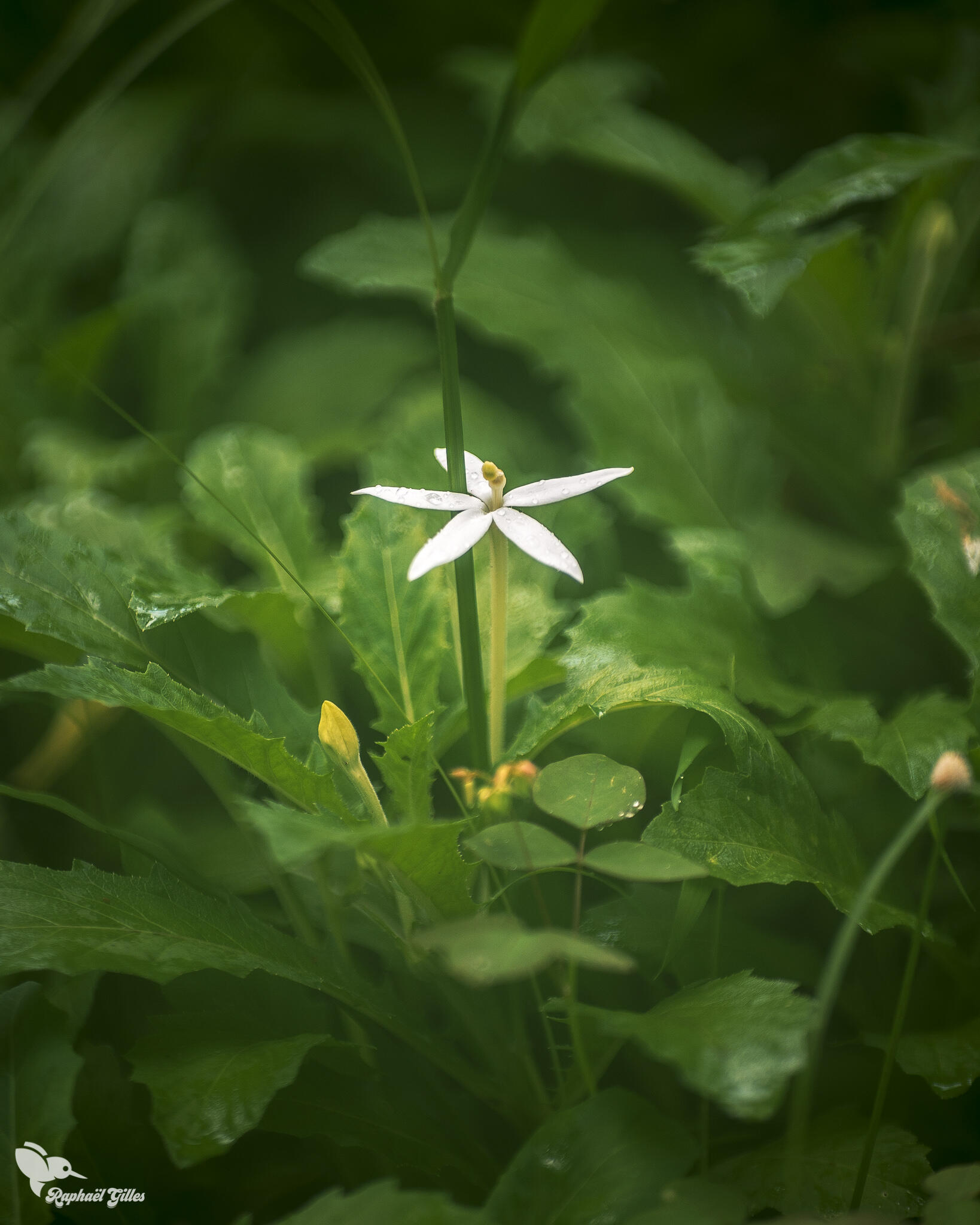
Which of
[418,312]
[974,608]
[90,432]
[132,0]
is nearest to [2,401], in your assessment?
[90,432]

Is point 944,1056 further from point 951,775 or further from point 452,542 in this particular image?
point 452,542

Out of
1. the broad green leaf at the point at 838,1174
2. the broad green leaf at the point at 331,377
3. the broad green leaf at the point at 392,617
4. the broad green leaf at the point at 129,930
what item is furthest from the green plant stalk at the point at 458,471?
the broad green leaf at the point at 331,377

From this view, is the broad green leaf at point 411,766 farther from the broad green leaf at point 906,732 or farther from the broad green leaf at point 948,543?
the broad green leaf at point 948,543

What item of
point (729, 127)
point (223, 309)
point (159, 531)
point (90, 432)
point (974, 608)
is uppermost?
Answer: point (729, 127)

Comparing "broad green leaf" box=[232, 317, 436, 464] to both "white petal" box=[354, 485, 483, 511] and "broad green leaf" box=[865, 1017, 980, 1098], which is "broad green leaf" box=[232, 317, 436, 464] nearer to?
"white petal" box=[354, 485, 483, 511]

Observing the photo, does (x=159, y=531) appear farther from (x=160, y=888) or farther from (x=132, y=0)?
(x=132, y=0)

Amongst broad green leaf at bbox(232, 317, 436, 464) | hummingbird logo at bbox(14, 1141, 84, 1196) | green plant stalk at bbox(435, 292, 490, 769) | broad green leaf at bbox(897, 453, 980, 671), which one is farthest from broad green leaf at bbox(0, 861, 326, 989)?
broad green leaf at bbox(232, 317, 436, 464)
